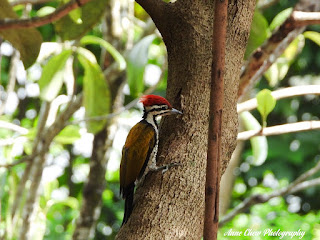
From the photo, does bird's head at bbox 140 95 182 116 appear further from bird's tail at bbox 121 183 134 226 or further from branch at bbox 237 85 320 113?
branch at bbox 237 85 320 113

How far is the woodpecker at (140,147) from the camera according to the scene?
1.69 m

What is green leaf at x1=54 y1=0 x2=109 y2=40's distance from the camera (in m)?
2.33

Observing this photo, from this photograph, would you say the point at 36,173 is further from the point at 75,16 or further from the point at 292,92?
the point at 292,92

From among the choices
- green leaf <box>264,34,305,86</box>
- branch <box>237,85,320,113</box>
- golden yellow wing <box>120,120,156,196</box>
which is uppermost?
green leaf <box>264,34,305,86</box>

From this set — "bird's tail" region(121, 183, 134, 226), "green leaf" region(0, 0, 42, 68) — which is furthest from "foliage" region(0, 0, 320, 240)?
"bird's tail" region(121, 183, 134, 226)

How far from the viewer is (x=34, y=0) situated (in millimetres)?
2602

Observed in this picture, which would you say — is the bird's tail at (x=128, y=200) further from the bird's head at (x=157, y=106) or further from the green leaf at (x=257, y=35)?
the green leaf at (x=257, y=35)

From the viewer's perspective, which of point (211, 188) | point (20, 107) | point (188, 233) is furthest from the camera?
point (20, 107)

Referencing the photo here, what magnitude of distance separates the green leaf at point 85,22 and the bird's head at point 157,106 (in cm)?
60

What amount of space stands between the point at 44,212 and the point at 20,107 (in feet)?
14.3

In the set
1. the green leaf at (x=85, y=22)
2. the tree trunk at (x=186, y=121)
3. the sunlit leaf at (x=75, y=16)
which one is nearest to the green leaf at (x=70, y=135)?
the green leaf at (x=85, y=22)

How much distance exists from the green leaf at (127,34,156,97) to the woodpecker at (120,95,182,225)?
859mm

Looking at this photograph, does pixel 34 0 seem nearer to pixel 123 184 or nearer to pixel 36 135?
pixel 36 135

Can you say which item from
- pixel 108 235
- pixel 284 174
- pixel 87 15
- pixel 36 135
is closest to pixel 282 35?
pixel 87 15
